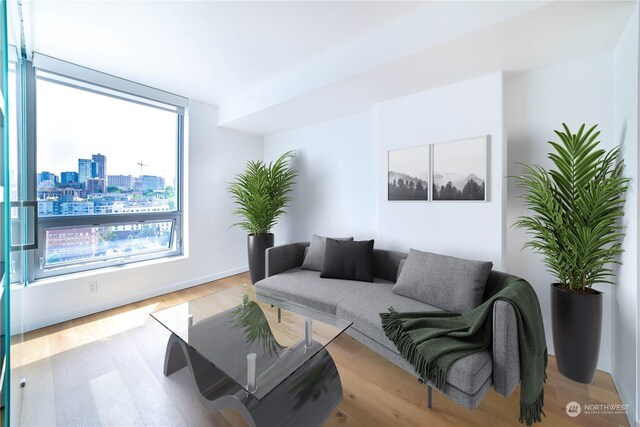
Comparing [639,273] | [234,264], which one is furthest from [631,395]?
[234,264]

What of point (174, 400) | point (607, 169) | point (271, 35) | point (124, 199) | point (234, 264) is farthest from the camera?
point (234, 264)

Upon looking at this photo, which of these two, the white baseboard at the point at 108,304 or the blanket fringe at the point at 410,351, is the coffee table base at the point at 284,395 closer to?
the blanket fringe at the point at 410,351

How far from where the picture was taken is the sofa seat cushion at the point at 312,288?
237 cm

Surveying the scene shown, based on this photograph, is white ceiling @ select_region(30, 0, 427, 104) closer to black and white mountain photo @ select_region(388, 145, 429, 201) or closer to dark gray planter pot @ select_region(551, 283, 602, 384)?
black and white mountain photo @ select_region(388, 145, 429, 201)

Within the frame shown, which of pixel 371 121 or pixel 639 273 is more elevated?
pixel 371 121

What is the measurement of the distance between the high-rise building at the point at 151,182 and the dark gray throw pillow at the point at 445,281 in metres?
3.45

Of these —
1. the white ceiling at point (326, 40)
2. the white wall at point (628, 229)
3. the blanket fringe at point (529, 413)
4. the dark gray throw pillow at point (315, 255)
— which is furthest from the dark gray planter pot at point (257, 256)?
the white wall at point (628, 229)

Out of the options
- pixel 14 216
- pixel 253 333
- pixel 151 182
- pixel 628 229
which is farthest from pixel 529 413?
pixel 151 182

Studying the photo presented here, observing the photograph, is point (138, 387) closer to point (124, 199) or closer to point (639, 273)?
point (124, 199)

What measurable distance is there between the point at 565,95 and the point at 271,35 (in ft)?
8.53

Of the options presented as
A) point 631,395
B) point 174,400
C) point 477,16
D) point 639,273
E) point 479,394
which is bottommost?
point 174,400

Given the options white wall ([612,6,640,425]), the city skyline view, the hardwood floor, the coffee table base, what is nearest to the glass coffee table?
the coffee table base

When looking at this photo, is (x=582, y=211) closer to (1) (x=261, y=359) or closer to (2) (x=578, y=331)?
(2) (x=578, y=331)

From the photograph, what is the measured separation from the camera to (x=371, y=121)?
3.44 m
